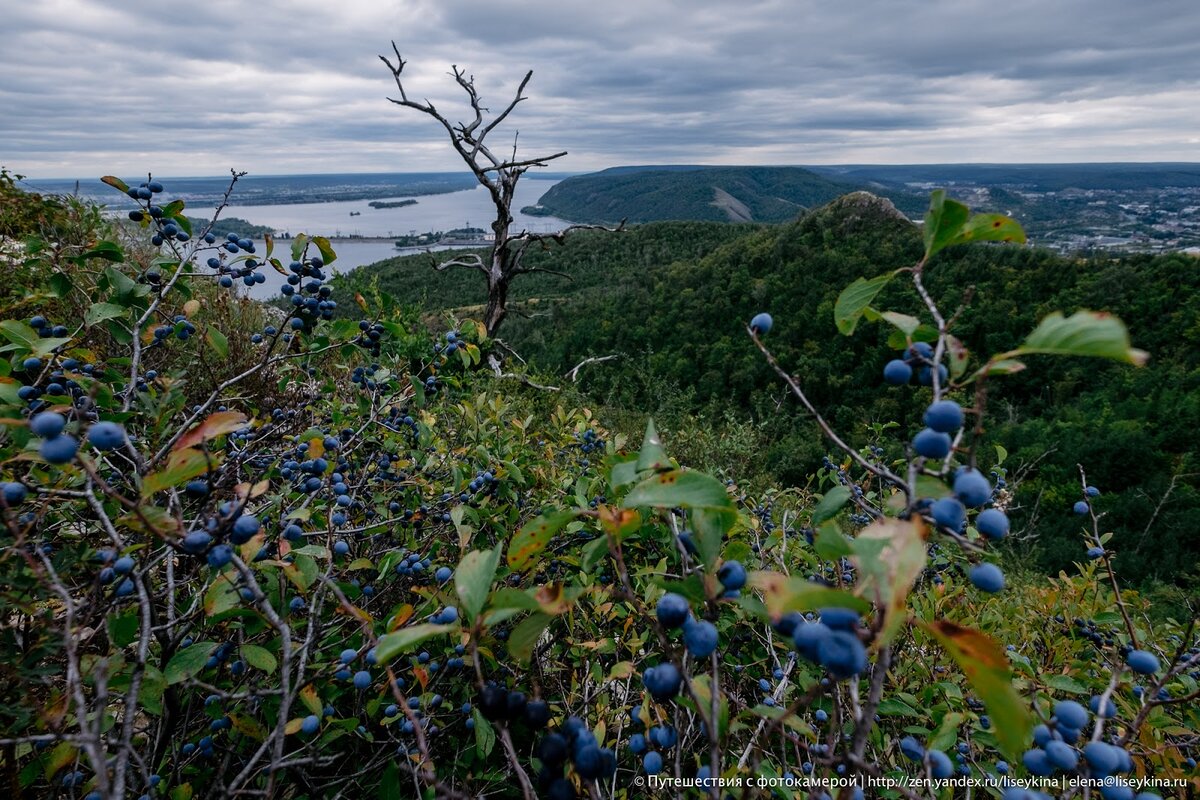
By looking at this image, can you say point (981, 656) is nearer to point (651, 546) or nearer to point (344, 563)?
point (651, 546)

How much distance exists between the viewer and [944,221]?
1043 mm

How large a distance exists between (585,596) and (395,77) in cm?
646

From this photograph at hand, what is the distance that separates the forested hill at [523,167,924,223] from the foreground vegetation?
13120 cm

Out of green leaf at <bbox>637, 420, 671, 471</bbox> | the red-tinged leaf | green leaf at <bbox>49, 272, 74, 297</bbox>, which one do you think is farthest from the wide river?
green leaf at <bbox>637, 420, 671, 471</bbox>

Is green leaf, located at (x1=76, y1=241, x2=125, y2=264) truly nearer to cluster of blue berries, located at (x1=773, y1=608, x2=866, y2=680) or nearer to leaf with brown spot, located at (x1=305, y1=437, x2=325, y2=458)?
leaf with brown spot, located at (x1=305, y1=437, x2=325, y2=458)

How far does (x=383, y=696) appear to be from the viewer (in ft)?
6.27

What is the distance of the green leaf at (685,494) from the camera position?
0.88 m

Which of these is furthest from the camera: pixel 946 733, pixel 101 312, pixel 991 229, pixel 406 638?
pixel 101 312

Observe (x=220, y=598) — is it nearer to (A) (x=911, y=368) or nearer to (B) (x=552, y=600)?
(B) (x=552, y=600)

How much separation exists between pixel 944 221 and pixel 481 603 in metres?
1.09

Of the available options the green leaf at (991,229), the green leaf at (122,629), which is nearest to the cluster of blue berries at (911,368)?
the green leaf at (991,229)

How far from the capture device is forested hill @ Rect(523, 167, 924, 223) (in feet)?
458

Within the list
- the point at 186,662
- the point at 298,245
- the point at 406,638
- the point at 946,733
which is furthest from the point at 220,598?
the point at 946,733

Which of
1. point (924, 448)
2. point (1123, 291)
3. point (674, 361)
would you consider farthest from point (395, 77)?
point (1123, 291)
